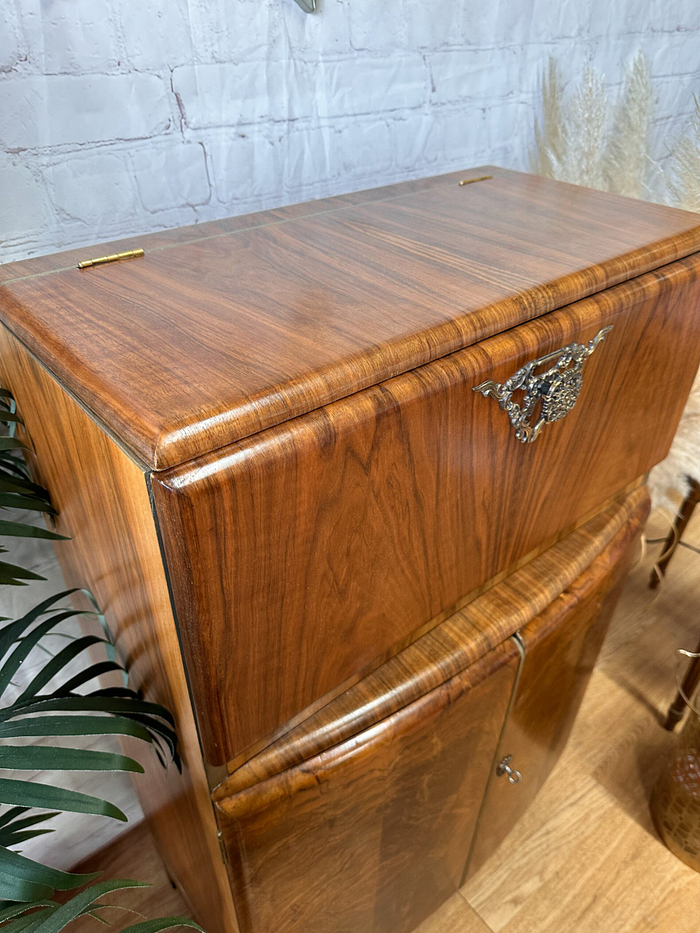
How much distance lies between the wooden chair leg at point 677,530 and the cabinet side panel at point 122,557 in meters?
0.92

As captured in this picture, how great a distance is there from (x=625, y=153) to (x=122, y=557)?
121 cm

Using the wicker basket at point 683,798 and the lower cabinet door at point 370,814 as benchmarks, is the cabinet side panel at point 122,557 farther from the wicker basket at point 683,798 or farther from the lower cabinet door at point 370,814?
the wicker basket at point 683,798

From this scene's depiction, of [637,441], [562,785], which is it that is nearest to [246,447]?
[637,441]

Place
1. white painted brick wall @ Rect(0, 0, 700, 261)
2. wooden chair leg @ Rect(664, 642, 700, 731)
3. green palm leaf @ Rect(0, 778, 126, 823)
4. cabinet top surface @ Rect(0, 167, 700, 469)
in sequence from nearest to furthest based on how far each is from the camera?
cabinet top surface @ Rect(0, 167, 700, 469), green palm leaf @ Rect(0, 778, 126, 823), white painted brick wall @ Rect(0, 0, 700, 261), wooden chair leg @ Rect(664, 642, 700, 731)

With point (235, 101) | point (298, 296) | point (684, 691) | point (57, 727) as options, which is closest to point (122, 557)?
point (57, 727)

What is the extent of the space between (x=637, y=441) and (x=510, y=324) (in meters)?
0.35

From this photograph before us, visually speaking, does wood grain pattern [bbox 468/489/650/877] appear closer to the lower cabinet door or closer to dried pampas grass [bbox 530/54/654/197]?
the lower cabinet door

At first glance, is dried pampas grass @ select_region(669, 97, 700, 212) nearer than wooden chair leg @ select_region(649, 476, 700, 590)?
Yes

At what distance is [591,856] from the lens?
117 centimetres

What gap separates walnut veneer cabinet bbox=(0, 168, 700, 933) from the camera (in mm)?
436

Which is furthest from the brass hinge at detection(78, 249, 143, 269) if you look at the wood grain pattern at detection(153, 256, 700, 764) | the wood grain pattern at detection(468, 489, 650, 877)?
the wood grain pattern at detection(468, 489, 650, 877)

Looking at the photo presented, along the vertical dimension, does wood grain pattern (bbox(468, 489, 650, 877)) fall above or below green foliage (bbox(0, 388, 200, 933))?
below

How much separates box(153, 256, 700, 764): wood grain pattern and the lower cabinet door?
0.25 feet

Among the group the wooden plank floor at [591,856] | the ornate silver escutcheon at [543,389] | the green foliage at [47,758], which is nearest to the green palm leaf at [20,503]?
the green foliage at [47,758]
